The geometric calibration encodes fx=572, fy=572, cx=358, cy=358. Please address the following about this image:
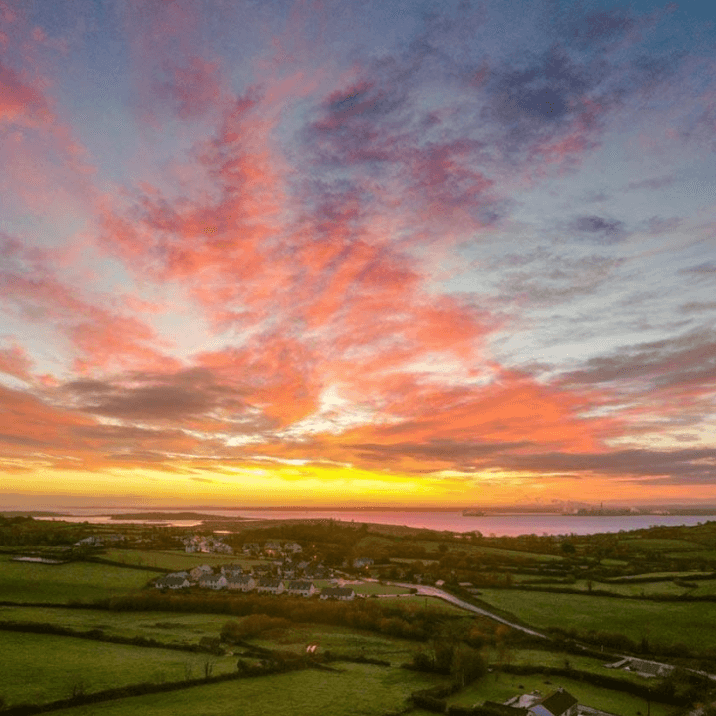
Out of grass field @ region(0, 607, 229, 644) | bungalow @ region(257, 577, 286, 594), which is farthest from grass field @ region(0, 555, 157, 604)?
bungalow @ region(257, 577, 286, 594)

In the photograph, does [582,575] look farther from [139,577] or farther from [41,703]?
[41,703]

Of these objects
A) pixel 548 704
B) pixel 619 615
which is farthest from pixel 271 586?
pixel 548 704

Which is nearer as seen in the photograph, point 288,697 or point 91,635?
point 288,697

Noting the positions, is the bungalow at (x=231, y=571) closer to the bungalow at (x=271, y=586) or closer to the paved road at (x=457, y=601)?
the bungalow at (x=271, y=586)

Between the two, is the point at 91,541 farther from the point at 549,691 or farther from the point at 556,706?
the point at 556,706

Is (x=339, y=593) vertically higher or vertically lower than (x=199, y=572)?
lower
